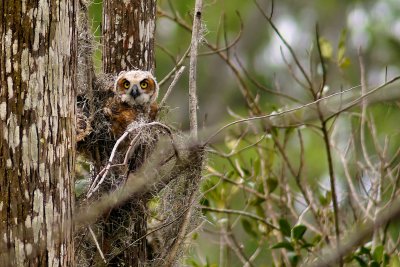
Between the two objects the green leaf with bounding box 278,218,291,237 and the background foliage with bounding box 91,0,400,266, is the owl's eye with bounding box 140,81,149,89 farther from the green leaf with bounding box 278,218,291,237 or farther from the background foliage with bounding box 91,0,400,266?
the green leaf with bounding box 278,218,291,237

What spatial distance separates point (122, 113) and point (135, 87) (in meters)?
0.21

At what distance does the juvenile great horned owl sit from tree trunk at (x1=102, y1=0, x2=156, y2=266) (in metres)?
0.09

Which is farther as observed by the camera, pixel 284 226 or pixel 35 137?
pixel 284 226

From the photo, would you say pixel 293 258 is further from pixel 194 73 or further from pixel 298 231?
Answer: pixel 194 73

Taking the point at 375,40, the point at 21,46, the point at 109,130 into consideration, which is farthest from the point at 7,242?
the point at 375,40

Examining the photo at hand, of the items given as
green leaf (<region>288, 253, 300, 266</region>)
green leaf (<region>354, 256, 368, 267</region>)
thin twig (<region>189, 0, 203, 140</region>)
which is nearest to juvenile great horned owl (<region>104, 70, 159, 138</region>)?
thin twig (<region>189, 0, 203, 140</region>)

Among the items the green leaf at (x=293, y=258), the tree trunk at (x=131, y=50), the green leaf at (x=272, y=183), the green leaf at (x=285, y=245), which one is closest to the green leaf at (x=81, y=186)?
the tree trunk at (x=131, y=50)

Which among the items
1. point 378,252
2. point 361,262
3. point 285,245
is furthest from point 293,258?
point 378,252

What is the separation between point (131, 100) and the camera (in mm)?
4164

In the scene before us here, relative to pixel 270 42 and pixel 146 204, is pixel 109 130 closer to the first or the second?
pixel 146 204

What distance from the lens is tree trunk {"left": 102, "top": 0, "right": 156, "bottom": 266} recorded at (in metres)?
3.88

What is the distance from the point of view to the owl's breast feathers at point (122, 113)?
3.98 m

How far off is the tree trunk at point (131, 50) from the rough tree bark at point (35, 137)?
95cm

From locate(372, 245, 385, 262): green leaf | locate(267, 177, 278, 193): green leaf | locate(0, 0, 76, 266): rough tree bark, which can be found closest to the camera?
locate(0, 0, 76, 266): rough tree bark
